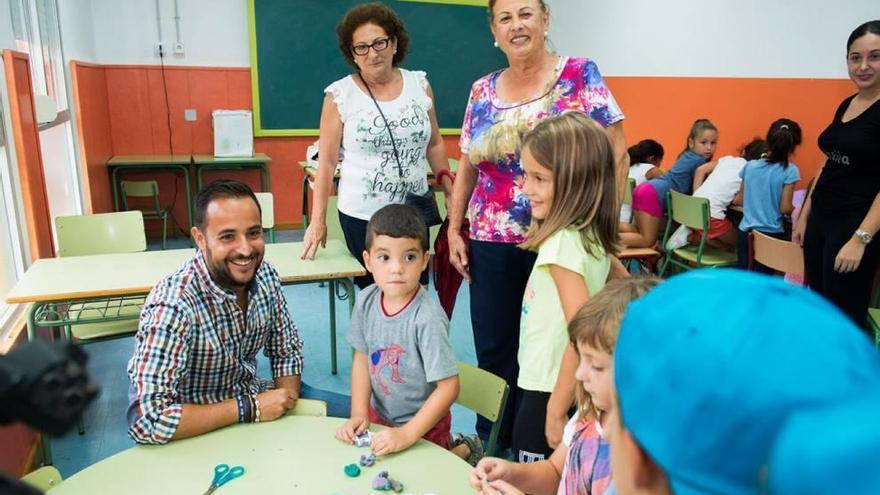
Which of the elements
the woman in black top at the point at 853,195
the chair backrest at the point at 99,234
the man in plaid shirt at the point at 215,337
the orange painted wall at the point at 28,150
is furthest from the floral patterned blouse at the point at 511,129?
the chair backrest at the point at 99,234

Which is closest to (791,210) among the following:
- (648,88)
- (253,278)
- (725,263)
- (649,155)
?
(725,263)

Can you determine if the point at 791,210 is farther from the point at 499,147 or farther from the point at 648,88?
the point at 499,147

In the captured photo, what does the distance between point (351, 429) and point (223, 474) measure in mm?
286

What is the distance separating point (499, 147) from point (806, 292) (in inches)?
64.3

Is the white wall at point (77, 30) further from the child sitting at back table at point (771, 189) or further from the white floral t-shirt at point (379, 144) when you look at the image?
the child sitting at back table at point (771, 189)

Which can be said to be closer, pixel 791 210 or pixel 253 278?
pixel 253 278

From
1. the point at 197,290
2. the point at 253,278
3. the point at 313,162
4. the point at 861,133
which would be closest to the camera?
the point at 197,290

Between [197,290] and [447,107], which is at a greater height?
[447,107]

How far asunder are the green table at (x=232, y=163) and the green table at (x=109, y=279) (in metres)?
2.96

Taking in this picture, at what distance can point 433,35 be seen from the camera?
21.0 feet

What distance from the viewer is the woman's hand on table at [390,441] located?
A: 1.37 meters

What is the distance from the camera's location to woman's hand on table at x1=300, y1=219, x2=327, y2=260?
2.73m

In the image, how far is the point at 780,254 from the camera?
308cm

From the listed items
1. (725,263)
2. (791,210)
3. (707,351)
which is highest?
(707,351)
